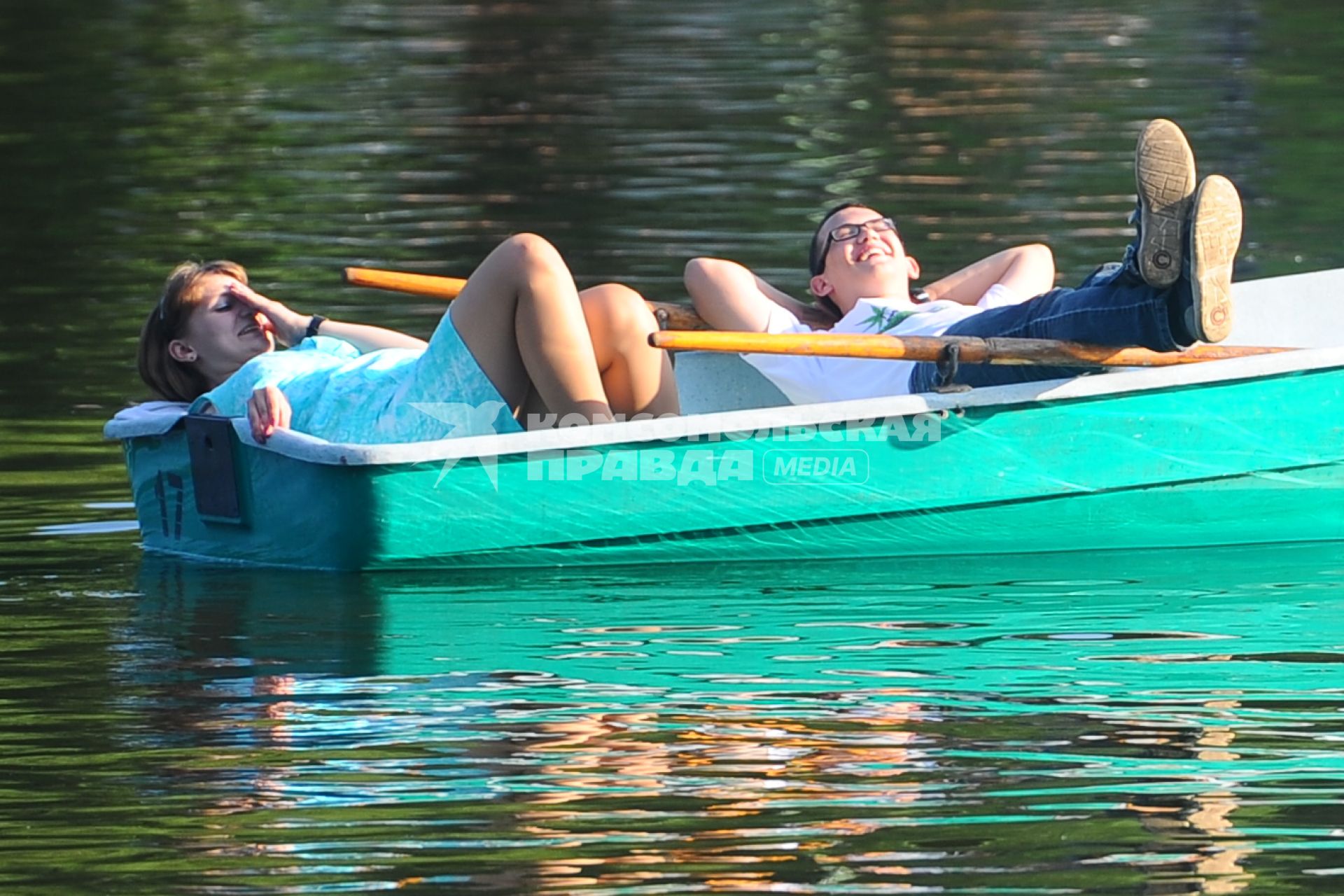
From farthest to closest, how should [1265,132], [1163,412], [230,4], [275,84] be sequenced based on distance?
[230,4], [275,84], [1265,132], [1163,412]

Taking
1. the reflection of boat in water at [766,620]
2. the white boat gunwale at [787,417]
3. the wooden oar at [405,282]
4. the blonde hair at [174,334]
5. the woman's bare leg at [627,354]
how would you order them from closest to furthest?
the reflection of boat in water at [766,620], the white boat gunwale at [787,417], the woman's bare leg at [627,354], the blonde hair at [174,334], the wooden oar at [405,282]

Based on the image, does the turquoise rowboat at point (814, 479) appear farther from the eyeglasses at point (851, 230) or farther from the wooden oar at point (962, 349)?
the eyeglasses at point (851, 230)

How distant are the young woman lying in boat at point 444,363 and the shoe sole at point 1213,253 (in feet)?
4.24

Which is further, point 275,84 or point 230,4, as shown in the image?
point 230,4

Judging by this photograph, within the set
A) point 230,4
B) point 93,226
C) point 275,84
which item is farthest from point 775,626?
point 230,4

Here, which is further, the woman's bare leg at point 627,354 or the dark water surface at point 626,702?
the woman's bare leg at point 627,354

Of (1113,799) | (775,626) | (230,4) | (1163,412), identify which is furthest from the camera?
(230,4)

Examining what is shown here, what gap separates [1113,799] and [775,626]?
4.64 ft

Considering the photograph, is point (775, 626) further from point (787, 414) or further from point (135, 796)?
point (135, 796)

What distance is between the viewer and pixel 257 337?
6.10m

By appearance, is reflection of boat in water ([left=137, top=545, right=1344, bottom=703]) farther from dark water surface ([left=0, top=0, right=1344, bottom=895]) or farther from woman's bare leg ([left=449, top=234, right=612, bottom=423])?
woman's bare leg ([left=449, top=234, right=612, bottom=423])

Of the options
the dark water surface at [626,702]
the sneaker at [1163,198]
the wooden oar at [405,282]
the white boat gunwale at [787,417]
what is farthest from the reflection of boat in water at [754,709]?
the wooden oar at [405,282]

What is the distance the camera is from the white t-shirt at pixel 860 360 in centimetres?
607

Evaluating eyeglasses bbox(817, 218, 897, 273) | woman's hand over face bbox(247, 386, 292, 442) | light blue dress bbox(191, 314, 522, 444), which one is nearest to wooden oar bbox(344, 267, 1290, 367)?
light blue dress bbox(191, 314, 522, 444)
